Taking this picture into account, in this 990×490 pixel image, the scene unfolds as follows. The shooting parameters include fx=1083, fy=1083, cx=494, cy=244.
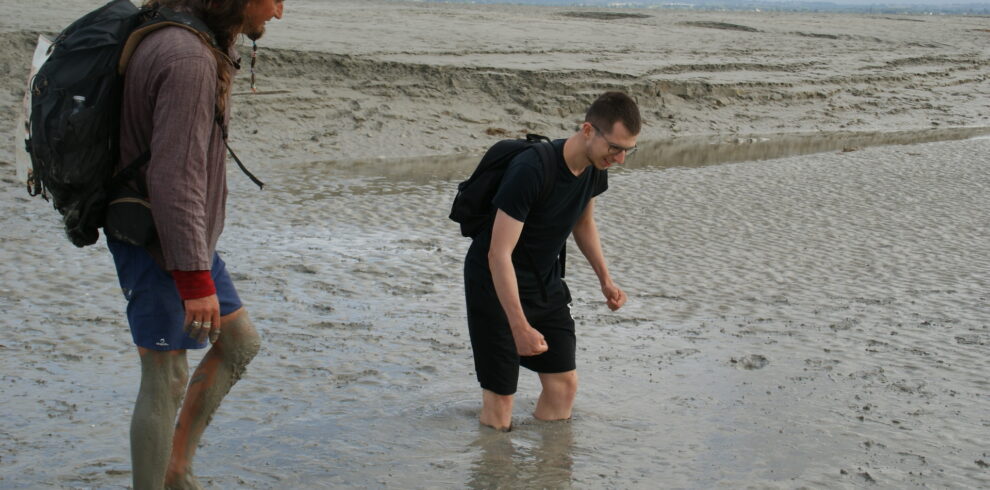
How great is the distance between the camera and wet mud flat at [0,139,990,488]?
368 centimetres

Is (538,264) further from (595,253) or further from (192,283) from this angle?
(192,283)

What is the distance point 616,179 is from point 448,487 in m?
6.05

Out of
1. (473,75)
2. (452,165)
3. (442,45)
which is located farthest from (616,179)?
(442,45)

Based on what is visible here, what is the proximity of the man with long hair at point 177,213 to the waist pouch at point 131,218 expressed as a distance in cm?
3

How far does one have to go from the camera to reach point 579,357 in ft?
15.9

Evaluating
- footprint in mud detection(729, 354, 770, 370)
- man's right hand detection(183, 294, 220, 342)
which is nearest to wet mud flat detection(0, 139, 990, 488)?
footprint in mud detection(729, 354, 770, 370)

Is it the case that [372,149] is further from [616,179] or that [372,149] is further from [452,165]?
[616,179]

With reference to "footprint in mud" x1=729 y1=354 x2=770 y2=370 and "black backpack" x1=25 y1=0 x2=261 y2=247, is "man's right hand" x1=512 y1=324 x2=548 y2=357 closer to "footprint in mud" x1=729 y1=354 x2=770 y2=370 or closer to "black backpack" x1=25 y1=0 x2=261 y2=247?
"black backpack" x1=25 y1=0 x2=261 y2=247

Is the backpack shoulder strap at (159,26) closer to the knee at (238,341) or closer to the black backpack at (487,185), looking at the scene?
the knee at (238,341)

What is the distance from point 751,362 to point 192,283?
2.95m

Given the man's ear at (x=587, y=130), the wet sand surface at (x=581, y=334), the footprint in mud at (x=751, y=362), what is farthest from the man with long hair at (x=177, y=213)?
the footprint in mud at (x=751, y=362)

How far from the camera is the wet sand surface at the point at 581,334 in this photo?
371 centimetres

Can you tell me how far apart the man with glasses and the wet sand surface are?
9.9 inches

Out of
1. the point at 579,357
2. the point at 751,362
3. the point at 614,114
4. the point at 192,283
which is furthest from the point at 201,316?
the point at 751,362
